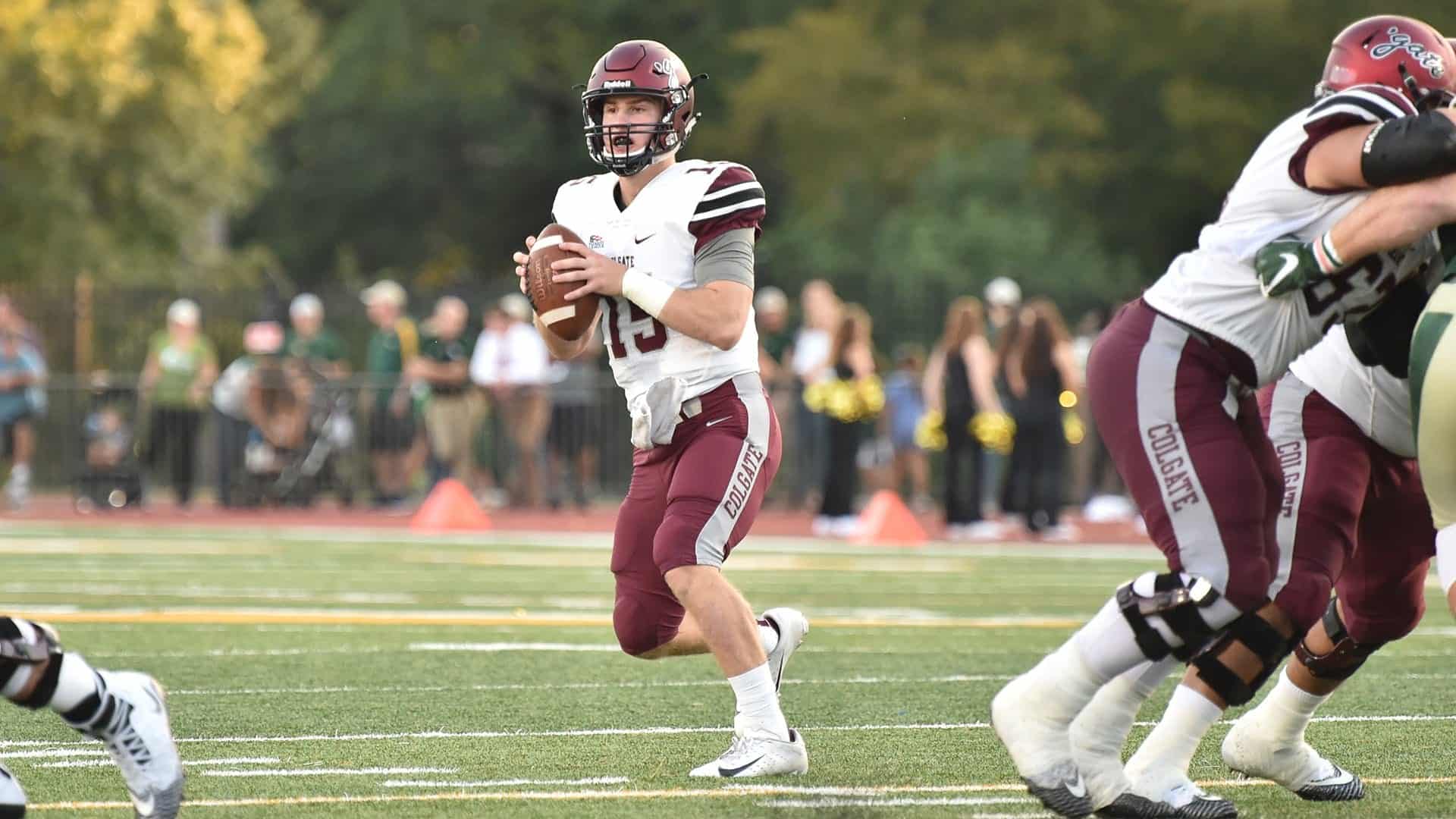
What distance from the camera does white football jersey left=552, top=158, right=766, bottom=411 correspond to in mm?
5836

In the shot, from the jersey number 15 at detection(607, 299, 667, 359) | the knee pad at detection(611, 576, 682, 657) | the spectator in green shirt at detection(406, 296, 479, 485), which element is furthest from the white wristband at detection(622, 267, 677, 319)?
the spectator in green shirt at detection(406, 296, 479, 485)

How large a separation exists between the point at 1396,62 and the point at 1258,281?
554 millimetres

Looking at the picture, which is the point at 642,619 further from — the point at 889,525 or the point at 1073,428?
the point at 1073,428

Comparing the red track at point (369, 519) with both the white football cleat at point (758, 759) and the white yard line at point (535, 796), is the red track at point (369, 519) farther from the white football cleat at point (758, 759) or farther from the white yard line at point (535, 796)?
the white yard line at point (535, 796)

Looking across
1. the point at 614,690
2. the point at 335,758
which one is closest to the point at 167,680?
the point at 614,690

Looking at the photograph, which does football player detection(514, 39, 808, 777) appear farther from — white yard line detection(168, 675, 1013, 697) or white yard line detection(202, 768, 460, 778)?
white yard line detection(168, 675, 1013, 697)

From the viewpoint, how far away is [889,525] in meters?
15.6

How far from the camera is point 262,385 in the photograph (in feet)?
61.4

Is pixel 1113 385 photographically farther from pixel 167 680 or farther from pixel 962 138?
pixel 962 138

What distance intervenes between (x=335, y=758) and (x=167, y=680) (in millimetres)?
2031

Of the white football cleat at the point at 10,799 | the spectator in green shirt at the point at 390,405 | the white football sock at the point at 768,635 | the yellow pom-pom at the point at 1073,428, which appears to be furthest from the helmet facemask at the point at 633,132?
the spectator in green shirt at the point at 390,405

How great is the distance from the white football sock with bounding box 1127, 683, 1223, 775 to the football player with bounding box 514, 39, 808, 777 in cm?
94

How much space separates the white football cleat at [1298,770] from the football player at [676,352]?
43.4 inches

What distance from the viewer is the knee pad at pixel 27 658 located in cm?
441
